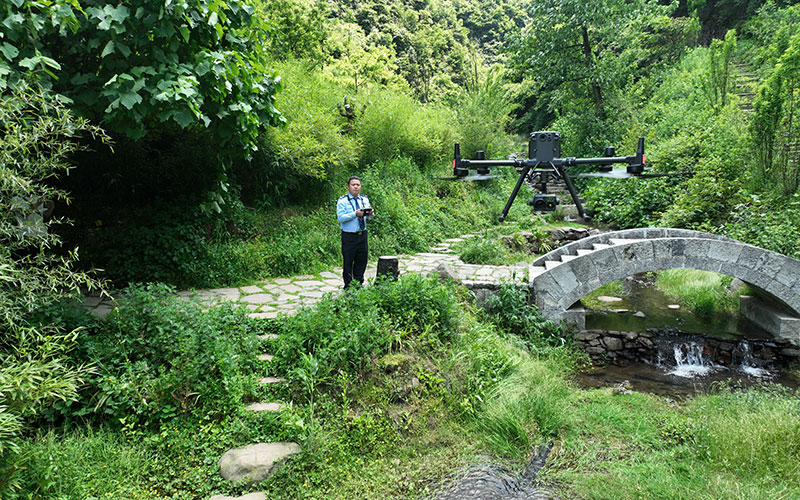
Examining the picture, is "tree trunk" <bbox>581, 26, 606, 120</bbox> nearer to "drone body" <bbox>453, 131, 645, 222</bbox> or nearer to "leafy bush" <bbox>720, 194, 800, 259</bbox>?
"leafy bush" <bbox>720, 194, 800, 259</bbox>

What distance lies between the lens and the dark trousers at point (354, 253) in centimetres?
511

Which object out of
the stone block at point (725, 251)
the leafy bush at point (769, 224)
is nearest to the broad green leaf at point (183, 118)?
the stone block at point (725, 251)

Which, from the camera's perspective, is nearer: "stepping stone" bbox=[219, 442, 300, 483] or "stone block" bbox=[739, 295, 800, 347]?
"stepping stone" bbox=[219, 442, 300, 483]

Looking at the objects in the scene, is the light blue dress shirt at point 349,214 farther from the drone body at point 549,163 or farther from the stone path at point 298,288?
the drone body at point 549,163

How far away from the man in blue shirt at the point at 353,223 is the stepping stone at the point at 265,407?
199 cm

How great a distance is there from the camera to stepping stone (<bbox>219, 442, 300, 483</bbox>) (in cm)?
298

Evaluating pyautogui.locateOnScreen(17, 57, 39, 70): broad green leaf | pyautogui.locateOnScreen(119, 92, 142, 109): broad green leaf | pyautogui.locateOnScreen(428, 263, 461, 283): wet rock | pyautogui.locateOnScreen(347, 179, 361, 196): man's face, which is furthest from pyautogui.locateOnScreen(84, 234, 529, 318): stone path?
pyautogui.locateOnScreen(17, 57, 39, 70): broad green leaf

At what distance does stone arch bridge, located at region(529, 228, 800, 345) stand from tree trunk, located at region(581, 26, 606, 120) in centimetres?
1100

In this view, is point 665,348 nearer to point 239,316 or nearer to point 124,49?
point 239,316

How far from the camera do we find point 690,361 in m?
6.60

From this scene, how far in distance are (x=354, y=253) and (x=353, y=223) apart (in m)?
0.40

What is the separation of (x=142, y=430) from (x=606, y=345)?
254 inches

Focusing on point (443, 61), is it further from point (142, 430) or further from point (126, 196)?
point (142, 430)

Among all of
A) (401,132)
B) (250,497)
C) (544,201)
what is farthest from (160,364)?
(401,132)
